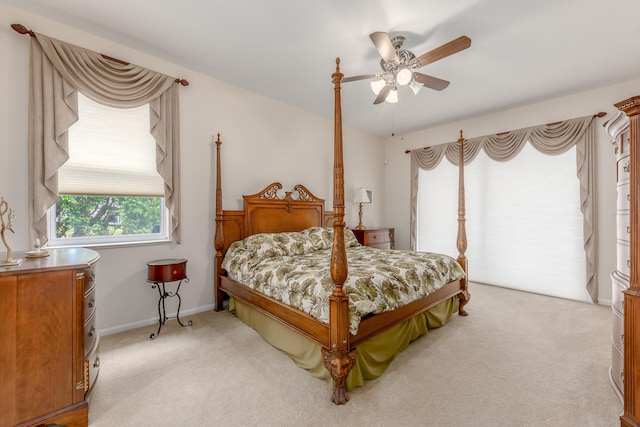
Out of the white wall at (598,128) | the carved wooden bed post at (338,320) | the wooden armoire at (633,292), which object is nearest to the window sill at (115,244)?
the carved wooden bed post at (338,320)

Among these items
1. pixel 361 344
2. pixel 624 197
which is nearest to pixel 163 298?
pixel 361 344

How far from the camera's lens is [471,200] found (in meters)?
4.82

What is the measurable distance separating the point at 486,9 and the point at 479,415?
9.73ft

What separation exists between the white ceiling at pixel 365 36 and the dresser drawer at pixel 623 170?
4.52 feet

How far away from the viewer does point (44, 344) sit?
147 centimetres

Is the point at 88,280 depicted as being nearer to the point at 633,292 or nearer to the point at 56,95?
the point at 56,95

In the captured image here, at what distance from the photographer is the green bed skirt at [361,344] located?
200 cm

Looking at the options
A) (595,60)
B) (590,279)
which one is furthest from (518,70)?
(590,279)

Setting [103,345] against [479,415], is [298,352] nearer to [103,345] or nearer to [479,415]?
[479,415]

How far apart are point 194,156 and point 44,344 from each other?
7.59 feet

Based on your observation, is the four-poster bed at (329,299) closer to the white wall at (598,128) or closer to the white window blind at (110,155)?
the white window blind at (110,155)

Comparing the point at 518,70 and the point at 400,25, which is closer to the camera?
the point at 400,25

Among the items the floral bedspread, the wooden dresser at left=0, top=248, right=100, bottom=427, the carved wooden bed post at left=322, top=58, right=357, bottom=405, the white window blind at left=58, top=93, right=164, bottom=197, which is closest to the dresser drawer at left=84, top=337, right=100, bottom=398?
the wooden dresser at left=0, top=248, right=100, bottom=427

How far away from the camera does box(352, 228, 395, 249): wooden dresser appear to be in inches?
187
